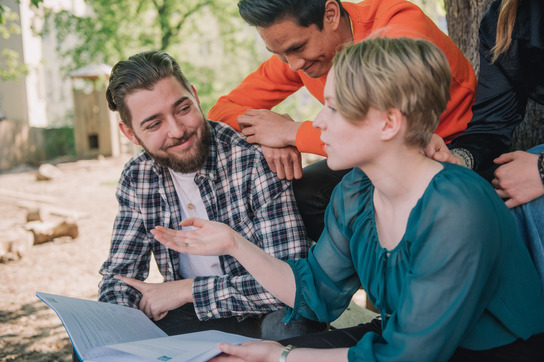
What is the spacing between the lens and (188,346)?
1.71m

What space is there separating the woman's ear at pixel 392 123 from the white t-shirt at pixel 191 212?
52.1 inches

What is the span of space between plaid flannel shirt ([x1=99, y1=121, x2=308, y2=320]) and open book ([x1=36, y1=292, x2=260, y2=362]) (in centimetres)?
25

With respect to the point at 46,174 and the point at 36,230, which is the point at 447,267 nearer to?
the point at 36,230

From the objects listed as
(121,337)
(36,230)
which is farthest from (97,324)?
(36,230)

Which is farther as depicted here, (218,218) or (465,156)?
(218,218)

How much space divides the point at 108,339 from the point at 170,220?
83cm

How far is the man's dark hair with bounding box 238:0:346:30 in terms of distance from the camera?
242 cm

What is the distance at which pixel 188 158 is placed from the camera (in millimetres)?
2465

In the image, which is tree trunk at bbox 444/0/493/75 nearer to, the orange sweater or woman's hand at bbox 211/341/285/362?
the orange sweater

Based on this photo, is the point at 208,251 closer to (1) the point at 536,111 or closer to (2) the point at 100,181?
(1) the point at 536,111

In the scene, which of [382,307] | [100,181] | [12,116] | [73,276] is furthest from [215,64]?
[382,307]

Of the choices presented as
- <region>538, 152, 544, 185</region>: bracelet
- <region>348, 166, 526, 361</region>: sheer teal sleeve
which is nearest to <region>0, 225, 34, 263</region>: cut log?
<region>348, 166, 526, 361</region>: sheer teal sleeve

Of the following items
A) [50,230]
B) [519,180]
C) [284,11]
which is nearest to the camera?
[519,180]

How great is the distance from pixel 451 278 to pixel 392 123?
17.6 inches
